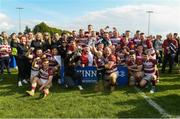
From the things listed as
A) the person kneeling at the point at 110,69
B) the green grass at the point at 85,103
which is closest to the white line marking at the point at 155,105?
the green grass at the point at 85,103

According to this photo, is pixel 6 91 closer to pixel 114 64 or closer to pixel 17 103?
pixel 17 103

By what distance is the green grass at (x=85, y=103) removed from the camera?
10.8m

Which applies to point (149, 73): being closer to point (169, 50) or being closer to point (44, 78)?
point (44, 78)

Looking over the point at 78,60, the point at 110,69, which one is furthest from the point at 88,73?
the point at 110,69

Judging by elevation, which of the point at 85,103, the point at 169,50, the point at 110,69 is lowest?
the point at 85,103

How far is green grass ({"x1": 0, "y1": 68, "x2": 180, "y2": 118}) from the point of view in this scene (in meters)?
10.8

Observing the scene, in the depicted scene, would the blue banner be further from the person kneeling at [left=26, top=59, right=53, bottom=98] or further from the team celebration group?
the person kneeling at [left=26, top=59, right=53, bottom=98]

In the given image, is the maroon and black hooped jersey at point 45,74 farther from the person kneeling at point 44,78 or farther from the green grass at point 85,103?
the green grass at point 85,103

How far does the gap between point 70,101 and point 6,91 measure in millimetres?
2788

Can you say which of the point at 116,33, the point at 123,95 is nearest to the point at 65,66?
the point at 123,95

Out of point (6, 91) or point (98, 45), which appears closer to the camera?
point (6, 91)

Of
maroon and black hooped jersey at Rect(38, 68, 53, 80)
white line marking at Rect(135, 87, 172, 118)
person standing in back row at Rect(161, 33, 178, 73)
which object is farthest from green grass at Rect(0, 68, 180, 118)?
person standing in back row at Rect(161, 33, 178, 73)

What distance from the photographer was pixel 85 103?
11.9m

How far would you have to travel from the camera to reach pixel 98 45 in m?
15.4
